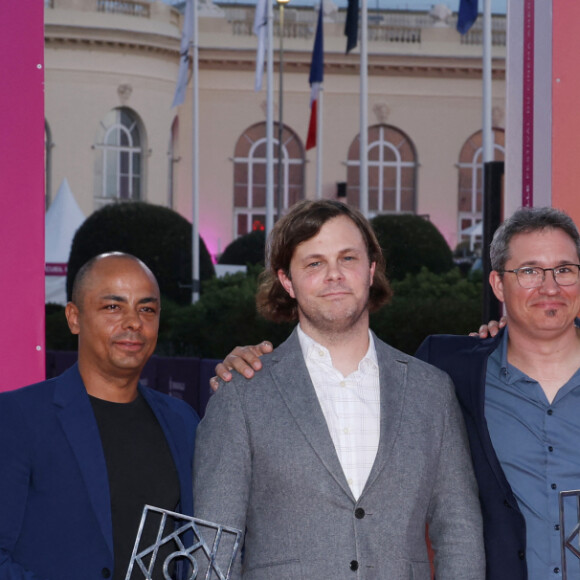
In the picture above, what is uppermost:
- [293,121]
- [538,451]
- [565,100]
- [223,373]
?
[293,121]

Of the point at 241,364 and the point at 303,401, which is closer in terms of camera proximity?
the point at 303,401

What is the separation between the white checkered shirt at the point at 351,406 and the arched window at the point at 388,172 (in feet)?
116

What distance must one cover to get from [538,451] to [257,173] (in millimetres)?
35020

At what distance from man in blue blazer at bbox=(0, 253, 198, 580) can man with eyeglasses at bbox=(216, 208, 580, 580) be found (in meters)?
0.34

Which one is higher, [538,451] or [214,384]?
[214,384]

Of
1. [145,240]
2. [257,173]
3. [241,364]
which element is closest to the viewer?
[241,364]

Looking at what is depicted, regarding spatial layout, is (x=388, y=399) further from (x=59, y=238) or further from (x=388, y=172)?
(x=388, y=172)

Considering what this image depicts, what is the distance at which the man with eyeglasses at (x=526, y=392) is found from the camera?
10.8 ft

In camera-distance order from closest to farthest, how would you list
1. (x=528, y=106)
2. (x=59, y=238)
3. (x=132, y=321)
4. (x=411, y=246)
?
(x=132, y=321) → (x=528, y=106) → (x=411, y=246) → (x=59, y=238)

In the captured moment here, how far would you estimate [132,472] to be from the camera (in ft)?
10.6

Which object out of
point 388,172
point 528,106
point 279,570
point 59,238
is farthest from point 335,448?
point 388,172

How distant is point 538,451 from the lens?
133 inches

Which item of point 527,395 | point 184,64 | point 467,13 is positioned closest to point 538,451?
point 527,395

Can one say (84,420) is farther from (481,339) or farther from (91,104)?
(91,104)
